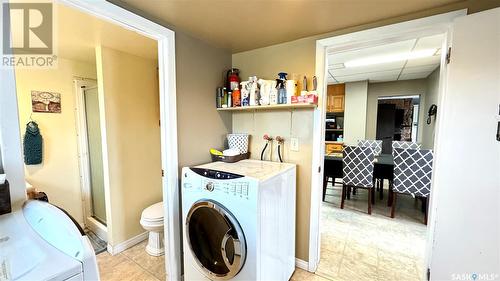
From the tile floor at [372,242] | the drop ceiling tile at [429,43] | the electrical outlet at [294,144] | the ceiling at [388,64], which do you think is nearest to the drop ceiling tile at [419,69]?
the ceiling at [388,64]

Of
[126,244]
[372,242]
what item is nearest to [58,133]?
[126,244]

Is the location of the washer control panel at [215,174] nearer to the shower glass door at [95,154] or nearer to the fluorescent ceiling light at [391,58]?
the shower glass door at [95,154]

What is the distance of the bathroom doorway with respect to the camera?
8.09 ft

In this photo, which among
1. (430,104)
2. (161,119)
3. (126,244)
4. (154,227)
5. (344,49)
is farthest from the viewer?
(430,104)

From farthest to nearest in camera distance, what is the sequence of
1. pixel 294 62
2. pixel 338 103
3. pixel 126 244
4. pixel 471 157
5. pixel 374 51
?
1. pixel 338 103
2. pixel 374 51
3. pixel 126 244
4. pixel 294 62
5. pixel 471 157

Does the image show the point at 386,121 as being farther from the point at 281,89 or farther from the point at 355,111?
the point at 281,89

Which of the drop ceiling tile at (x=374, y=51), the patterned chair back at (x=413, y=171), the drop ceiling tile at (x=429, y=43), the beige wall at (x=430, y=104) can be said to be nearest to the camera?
the drop ceiling tile at (x=429, y=43)

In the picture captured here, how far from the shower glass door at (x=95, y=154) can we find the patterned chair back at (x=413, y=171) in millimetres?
3797

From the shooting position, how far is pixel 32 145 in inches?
83.2

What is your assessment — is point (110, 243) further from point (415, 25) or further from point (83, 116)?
point (415, 25)

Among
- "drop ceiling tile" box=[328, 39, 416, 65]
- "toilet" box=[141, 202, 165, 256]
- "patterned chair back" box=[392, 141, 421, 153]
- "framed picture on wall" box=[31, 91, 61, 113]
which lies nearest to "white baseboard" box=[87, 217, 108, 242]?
"toilet" box=[141, 202, 165, 256]

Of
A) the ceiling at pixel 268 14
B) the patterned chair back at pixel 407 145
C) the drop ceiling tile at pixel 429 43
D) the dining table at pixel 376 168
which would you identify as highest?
the drop ceiling tile at pixel 429 43

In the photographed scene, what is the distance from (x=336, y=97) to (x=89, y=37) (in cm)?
471

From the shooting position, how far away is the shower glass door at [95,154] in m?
2.47
